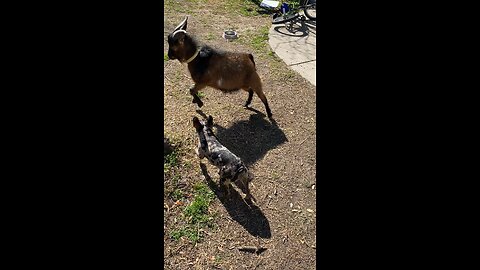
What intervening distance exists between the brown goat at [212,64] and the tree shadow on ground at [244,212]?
1.66m

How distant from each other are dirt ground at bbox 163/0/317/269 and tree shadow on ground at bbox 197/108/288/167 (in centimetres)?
1

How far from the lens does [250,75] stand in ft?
19.3

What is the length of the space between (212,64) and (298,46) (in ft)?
11.8

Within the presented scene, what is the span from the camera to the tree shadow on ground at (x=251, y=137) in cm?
542

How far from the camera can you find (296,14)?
32.2 feet

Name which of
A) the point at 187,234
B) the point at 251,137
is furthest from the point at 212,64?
the point at 187,234

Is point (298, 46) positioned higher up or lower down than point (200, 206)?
lower down

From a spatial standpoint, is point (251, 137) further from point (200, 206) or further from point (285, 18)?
point (285, 18)

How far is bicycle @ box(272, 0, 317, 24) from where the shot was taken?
975cm

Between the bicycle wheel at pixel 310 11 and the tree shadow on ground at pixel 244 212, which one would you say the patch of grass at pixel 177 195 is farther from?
the bicycle wheel at pixel 310 11
